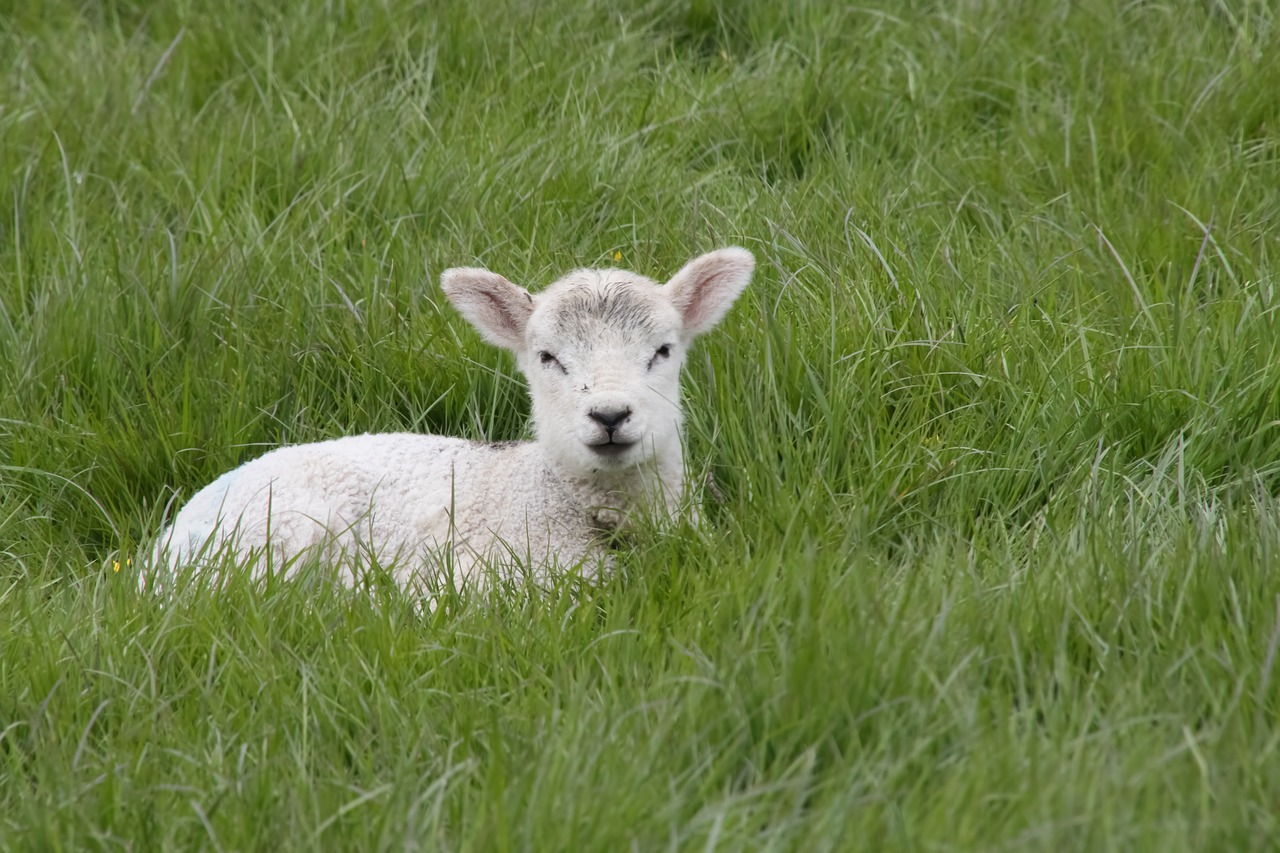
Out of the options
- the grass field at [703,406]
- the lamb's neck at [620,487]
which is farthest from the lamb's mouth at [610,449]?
the grass field at [703,406]

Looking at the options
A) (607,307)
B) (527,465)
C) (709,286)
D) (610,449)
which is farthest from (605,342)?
(527,465)

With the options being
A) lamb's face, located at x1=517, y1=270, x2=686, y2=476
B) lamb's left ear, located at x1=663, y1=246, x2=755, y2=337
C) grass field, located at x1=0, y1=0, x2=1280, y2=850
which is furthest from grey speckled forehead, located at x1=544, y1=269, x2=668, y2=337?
grass field, located at x1=0, y1=0, x2=1280, y2=850

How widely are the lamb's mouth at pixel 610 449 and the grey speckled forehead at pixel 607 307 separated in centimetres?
45

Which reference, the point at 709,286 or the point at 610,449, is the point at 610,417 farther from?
the point at 709,286

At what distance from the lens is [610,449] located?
16.3 feet

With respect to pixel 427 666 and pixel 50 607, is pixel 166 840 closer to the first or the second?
pixel 427 666

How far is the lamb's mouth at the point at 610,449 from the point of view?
4.93m

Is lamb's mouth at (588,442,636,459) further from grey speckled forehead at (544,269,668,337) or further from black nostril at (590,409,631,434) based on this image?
grey speckled forehead at (544,269,668,337)

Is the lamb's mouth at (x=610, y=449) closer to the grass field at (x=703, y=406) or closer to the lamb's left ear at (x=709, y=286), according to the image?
the grass field at (x=703, y=406)

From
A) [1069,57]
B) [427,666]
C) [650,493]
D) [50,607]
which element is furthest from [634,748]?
[1069,57]

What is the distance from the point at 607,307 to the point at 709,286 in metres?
0.45

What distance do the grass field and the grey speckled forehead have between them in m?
0.45

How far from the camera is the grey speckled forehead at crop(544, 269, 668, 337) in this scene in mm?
5180

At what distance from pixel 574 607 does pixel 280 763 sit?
1.03 metres
